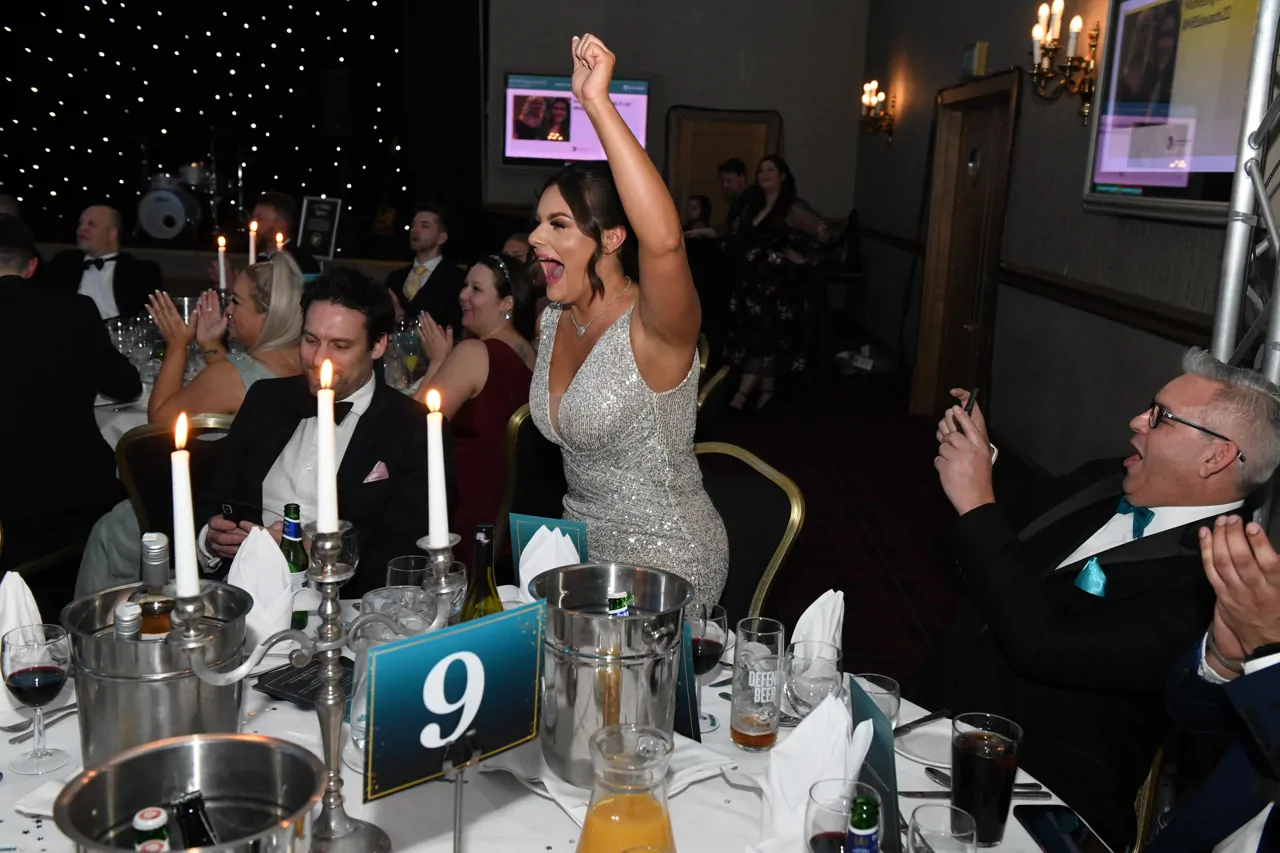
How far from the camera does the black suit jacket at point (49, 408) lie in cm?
311

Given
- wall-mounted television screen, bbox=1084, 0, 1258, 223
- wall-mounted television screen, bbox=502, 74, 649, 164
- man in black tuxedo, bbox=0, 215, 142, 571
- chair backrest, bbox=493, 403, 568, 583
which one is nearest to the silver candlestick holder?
chair backrest, bbox=493, 403, 568, 583

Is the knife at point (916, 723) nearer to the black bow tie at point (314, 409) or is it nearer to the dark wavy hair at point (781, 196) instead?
the black bow tie at point (314, 409)

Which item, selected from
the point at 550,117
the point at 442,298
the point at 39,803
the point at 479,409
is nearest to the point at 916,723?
the point at 39,803

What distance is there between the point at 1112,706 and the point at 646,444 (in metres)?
1.05

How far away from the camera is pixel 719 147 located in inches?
427

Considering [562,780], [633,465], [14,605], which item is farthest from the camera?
[633,465]

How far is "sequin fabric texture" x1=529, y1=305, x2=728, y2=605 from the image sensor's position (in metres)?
2.34

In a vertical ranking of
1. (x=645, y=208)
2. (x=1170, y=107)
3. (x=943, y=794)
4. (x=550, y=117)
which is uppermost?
(x=550, y=117)

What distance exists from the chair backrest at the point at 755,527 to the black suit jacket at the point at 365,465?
0.65 metres

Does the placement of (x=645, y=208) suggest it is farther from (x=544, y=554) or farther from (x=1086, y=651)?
(x=1086, y=651)

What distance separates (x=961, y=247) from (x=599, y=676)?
22.2ft

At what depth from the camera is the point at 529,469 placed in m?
3.24

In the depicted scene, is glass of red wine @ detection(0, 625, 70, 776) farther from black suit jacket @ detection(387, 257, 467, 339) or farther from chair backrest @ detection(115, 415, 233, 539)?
black suit jacket @ detection(387, 257, 467, 339)

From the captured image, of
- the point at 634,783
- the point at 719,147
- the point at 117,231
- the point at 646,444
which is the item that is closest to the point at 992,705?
the point at 646,444
